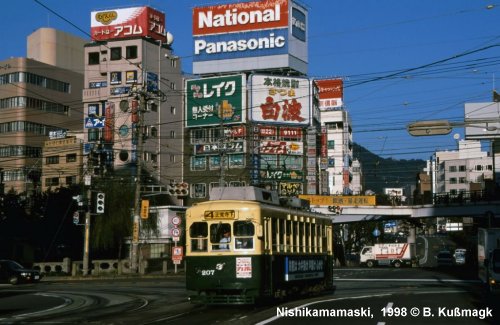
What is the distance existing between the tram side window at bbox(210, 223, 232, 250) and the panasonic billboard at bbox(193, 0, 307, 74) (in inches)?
2851

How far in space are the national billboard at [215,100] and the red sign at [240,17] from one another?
21.9ft

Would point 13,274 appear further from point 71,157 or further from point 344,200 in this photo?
point 71,157

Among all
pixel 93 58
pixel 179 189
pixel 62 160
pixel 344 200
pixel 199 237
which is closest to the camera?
pixel 199 237

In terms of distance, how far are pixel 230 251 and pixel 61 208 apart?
49379mm

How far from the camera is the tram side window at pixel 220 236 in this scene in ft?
65.8

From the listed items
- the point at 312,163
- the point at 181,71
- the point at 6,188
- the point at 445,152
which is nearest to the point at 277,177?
the point at 312,163

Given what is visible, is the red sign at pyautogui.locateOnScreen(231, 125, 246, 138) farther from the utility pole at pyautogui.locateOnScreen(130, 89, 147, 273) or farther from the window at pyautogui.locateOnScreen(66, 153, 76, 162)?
the utility pole at pyautogui.locateOnScreen(130, 89, 147, 273)

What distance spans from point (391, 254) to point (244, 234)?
51.1m

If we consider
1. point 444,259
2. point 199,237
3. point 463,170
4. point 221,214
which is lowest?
point 444,259

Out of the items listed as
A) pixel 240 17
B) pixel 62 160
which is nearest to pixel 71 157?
pixel 62 160

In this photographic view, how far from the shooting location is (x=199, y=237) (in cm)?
2036

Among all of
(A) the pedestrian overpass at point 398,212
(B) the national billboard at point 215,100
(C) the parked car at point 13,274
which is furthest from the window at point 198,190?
(C) the parked car at point 13,274

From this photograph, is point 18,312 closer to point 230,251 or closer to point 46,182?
point 230,251

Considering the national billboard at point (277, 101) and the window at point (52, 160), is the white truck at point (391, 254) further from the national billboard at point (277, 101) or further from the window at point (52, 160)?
the window at point (52, 160)
